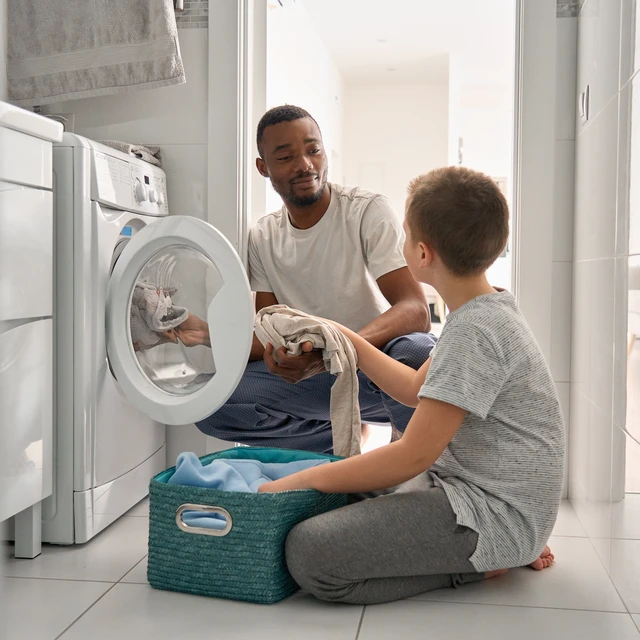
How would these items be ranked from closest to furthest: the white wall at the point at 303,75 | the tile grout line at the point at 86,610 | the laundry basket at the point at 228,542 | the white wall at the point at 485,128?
1. the tile grout line at the point at 86,610
2. the laundry basket at the point at 228,542
3. the white wall at the point at 303,75
4. the white wall at the point at 485,128

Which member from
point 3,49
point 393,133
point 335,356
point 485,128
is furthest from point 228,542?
point 485,128

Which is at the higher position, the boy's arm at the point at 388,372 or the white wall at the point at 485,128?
the white wall at the point at 485,128

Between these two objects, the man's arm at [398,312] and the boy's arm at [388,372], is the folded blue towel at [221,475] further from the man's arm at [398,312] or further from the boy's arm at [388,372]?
the man's arm at [398,312]

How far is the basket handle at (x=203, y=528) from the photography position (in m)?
1.44

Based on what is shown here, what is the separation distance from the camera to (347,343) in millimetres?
1643

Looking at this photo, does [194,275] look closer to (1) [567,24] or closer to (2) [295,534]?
(2) [295,534]

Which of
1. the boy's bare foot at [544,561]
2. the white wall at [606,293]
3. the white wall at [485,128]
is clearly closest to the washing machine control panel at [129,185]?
the white wall at [606,293]

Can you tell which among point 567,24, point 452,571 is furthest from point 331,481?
point 567,24

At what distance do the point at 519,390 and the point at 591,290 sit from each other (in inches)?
22.6

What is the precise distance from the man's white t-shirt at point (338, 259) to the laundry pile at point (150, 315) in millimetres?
542

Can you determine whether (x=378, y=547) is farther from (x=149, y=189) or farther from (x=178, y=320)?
(x=149, y=189)

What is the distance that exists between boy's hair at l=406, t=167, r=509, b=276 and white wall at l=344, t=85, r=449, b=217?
696 cm

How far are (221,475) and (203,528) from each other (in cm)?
12

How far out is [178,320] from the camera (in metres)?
1.84
